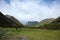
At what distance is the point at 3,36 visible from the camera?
1893 inches

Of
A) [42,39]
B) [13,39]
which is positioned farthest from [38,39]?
[13,39]

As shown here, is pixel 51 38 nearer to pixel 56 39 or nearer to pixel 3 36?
pixel 56 39

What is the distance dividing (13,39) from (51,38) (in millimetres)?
17242

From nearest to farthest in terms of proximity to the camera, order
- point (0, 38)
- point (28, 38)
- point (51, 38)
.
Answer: point (0, 38) → point (28, 38) → point (51, 38)

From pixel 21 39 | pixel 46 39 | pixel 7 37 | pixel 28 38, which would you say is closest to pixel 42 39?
pixel 46 39

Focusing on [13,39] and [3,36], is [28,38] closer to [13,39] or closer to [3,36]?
[13,39]

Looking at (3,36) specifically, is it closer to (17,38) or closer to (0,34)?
(0,34)

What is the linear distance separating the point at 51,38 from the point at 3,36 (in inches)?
830

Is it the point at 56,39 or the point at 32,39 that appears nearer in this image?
the point at 32,39

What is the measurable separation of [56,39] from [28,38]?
1268cm

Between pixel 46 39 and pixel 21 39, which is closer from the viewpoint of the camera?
pixel 21 39

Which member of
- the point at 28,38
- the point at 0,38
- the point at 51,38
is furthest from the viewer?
the point at 51,38

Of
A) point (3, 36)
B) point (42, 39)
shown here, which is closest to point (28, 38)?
point (42, 39)

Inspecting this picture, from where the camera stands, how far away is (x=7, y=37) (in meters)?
47.6
